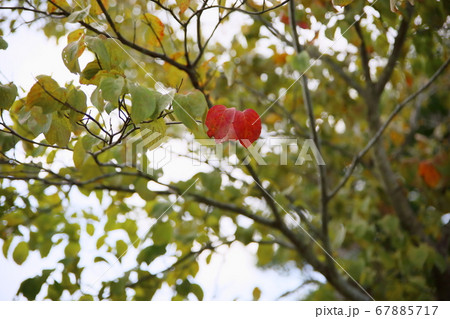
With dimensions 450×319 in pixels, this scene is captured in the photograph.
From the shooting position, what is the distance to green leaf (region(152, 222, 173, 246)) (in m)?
1.00

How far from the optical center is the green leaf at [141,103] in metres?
0.59

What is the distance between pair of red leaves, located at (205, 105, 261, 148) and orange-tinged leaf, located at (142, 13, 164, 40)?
13.3 inches

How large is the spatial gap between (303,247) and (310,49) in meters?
0.64

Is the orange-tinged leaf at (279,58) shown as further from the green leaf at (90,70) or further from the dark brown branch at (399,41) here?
the green leaf at (90,70)

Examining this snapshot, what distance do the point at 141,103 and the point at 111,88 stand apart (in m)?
0.04

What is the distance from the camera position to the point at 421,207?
171 centimetres

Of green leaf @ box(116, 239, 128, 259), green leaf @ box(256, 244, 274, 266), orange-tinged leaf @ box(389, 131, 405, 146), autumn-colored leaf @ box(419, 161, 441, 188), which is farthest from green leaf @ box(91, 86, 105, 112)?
orange-tinged leaf @ box(389, 131, 405, 146)

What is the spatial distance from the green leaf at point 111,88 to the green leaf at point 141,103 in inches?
0.7

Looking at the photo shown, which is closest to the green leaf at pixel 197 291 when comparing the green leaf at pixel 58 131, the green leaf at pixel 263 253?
the green leaf at pixel 263 253

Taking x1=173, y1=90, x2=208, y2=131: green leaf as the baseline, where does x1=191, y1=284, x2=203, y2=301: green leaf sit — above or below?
below

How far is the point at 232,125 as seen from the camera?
68 centimetres

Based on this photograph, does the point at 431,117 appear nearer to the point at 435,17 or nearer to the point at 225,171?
the point at 435,17

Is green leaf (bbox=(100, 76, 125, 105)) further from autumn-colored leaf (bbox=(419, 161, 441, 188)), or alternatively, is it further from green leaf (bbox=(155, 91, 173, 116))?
autumn-colored leaf (bbox=(419, 161, 441, 188))

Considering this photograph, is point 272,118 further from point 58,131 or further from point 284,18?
point 58,131
